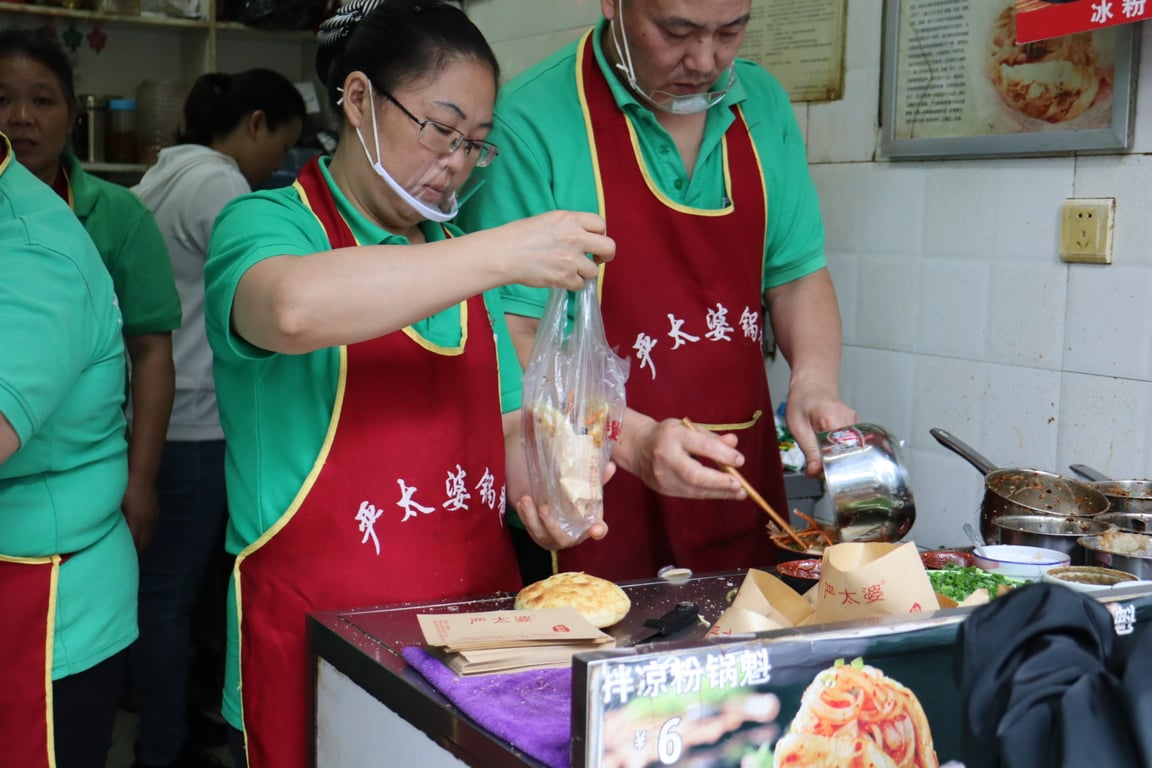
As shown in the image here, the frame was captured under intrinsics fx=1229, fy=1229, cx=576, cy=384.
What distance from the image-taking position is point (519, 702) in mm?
1286

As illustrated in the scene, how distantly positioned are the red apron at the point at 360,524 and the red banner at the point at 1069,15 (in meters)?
1.34

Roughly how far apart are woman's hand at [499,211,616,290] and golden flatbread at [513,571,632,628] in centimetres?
39

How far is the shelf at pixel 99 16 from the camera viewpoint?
4434mm

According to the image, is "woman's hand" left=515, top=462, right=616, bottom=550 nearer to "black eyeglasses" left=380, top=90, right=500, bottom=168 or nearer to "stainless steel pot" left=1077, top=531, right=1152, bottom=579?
"black eyeglasses" left=380, top=90, right=500, bottom=168

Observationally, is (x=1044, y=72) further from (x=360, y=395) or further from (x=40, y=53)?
(x=40, y=53)

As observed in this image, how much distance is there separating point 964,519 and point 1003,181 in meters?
0.74

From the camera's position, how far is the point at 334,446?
167 cm

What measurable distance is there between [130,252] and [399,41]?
56.7 inches

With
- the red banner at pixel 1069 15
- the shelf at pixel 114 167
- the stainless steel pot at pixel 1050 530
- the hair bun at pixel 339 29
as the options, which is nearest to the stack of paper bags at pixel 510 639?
the stainless steel pot at pixel 1050 530

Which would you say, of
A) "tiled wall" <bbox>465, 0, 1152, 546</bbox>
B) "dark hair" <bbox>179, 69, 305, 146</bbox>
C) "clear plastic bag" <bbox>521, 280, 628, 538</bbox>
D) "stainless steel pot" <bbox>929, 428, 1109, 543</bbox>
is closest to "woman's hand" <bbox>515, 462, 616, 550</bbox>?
"clear plastic bag" <bbox>521, 280, 628, 538</bbox>

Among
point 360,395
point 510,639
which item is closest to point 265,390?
point 360,395

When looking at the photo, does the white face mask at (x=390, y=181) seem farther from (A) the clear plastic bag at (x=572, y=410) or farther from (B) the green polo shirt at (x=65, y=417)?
(B) the green polo shirt at (x=65, y=417)

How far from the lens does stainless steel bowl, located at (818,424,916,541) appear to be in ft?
5.73

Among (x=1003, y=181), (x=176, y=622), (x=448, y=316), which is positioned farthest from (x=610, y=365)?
(x=176, y=622)
